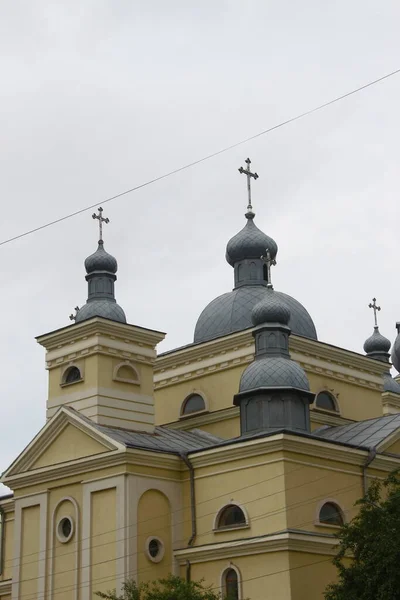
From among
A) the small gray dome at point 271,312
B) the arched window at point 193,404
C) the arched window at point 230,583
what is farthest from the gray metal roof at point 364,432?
the arched window at point 230,583

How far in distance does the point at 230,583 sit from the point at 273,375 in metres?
5.13

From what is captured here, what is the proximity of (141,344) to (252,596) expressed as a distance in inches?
327

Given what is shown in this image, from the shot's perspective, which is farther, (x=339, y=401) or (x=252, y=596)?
(x=339, y=401)

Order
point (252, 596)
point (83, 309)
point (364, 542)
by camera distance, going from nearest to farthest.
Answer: point (364, 542) < point (252, 596) < point (83, 309)

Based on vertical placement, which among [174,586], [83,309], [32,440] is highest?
[83,309]

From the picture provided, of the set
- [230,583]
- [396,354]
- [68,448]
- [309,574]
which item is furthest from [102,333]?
[396,354]

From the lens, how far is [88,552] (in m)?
27.8

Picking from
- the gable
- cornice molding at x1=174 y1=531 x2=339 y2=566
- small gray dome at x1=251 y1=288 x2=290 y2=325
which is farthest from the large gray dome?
cornice molding at x1=174 y1=531 x2=339 y2=566

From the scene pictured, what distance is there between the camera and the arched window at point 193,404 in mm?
33156

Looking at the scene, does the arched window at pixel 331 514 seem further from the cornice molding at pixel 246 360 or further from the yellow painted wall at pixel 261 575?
the cornice molding at pixel 246 360

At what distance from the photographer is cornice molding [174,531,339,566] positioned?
25438 mm

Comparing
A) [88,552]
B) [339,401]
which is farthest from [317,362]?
[88,552]

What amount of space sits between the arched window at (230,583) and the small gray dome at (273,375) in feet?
15.0

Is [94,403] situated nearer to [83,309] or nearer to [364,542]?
[83,309]
